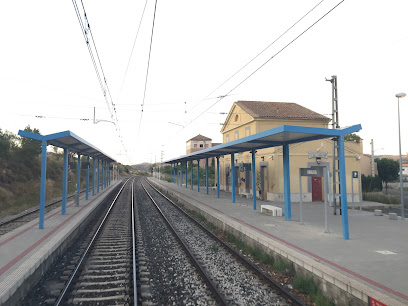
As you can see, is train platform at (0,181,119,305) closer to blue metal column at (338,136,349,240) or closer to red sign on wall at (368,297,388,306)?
red sign on wall at (368,297,388,306)

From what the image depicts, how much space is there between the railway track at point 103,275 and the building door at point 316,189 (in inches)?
564

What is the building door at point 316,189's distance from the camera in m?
19.0

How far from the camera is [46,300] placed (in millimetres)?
4832

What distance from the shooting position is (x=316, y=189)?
19.1 m

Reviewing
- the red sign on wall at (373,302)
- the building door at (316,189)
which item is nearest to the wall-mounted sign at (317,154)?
the building door at (316,189)

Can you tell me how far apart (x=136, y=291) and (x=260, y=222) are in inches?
248

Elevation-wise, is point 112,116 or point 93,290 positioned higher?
point 112,116

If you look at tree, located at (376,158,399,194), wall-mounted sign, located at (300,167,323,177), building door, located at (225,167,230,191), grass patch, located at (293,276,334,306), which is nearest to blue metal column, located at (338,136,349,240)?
wall-mounted sign, located at (300,167,323,177)

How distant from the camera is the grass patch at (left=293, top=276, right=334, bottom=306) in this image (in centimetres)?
458

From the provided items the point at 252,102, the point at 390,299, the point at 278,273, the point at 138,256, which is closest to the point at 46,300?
the point at 138,256

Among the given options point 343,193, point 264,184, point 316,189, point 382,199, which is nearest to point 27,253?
point 343,193

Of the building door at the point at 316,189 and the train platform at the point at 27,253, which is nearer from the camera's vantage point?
the train platform at the point at 27,253

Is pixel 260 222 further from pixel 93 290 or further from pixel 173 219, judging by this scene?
pixel 93 290

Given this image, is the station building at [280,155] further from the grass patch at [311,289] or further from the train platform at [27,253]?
the grass patch at [311,289]
